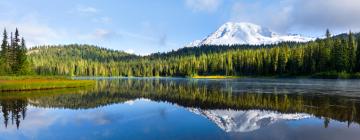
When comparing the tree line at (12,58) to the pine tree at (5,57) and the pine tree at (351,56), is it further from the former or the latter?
the pine tree at (351,56)

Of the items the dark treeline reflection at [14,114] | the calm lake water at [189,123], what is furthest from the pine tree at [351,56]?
the dark treeline reflection at [14,114]

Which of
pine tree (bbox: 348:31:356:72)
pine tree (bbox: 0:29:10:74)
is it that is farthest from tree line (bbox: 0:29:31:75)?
pine tree (bbox: 348:31:356:72)

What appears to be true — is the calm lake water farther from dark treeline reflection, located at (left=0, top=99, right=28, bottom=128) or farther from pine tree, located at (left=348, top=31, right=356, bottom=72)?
pine tree, located at (left=348, top=31, right=356, bottom=72)

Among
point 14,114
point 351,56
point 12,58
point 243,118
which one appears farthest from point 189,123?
point 351,56

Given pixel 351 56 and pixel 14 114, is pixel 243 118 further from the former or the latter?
pixel 351 56

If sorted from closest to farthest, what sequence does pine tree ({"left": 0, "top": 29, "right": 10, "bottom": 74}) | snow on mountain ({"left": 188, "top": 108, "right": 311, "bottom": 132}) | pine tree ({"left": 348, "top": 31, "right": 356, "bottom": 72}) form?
snow on mountain ({"left": 188, "top": 108, "right": 311, "bottom": 132}) < pine tree ({"left": 0, "top": 29, "right": 10, "bottom": 74}) < pine tree ({"left": 348, "top": 31, "right": 356, "bottom": 72})

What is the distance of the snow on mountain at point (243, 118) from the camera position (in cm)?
2120

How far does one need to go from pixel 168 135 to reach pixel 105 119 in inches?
345

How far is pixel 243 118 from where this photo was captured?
24.9m

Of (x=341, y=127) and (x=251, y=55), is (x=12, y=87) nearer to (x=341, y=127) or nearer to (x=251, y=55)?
(x=341, y=127)

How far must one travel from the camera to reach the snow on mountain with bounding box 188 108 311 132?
21203mm

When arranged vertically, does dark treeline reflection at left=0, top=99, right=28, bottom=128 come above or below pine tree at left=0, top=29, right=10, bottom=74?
below

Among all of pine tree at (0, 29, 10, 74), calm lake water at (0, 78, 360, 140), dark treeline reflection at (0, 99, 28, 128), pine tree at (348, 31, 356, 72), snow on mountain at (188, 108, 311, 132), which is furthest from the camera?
pine tree at (348, 31, 356, 72)

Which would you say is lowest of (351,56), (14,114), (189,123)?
(189,123)
